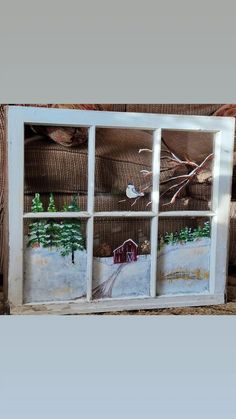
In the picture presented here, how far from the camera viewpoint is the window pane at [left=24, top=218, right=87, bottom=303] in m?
1.01

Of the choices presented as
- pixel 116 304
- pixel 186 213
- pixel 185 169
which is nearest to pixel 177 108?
pixel 185 169

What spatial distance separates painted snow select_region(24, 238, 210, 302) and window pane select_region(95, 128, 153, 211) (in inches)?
4.9

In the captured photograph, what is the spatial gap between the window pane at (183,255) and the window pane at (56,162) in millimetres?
218

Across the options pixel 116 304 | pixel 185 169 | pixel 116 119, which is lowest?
pixel 116 304

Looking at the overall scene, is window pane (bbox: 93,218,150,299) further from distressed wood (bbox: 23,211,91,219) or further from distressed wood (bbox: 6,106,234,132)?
distressed wood (bbox: 6,106,234,132)

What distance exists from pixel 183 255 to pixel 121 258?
15cm

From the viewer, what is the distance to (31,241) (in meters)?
1.01

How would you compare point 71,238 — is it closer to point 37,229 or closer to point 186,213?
point 37,229

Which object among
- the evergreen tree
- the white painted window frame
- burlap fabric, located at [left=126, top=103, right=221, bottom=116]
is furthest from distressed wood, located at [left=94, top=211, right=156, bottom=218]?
burlap fabric, located at [left=126, top=103, right=221, bottom=116]

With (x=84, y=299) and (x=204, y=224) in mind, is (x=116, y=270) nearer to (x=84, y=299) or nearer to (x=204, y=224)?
(x=84, y=299)

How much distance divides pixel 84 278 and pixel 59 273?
0.06 m

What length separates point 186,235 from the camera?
1.10 m

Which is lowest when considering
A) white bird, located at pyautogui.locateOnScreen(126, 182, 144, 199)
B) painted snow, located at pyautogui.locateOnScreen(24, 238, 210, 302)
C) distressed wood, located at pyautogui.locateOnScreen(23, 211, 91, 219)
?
painted snow, located at pyautogui.locateOnScreen(24, 238, 210, 302)

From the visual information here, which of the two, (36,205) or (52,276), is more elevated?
(36,205)
